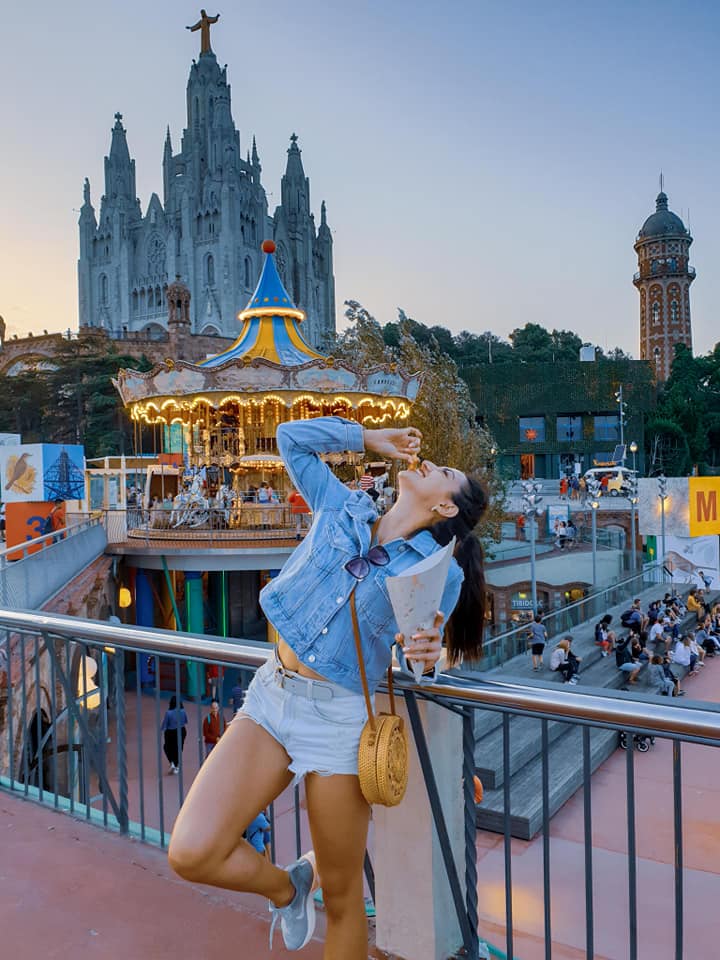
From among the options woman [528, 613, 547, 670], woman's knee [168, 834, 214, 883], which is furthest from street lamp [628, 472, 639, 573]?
woman's knee [168, 834, 214, 883]

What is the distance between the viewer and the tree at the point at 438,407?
26.3 m

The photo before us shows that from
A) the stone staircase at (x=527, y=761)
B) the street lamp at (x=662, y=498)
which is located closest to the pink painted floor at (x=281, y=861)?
the stone staircase at (x=527, y=761)

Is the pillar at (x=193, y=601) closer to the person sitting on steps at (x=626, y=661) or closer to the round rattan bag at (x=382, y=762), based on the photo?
the person sitting on steps at (x=626, y=661)

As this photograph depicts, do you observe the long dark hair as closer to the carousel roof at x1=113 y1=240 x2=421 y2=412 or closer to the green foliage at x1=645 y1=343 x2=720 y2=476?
the carousel roof at x1=113 y1=240 x2=421 y2=412

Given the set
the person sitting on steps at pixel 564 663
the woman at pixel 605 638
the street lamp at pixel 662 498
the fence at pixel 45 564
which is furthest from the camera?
the street lamp at pixel 662 498

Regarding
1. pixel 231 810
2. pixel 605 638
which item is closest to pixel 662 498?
pixel 605 638

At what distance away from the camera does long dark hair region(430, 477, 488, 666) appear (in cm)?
224

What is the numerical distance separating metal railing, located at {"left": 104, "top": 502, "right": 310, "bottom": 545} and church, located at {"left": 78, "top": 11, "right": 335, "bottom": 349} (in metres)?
56.0

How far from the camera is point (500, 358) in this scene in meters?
73.1

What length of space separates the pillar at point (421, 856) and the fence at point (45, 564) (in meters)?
5.68

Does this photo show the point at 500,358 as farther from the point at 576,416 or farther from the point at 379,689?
the point at 379,689

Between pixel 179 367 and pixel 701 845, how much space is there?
53.3ft

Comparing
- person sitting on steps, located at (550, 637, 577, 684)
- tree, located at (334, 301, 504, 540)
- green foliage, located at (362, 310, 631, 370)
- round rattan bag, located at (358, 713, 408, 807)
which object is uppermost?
green foliage, located at (362, 310, 631, 370)

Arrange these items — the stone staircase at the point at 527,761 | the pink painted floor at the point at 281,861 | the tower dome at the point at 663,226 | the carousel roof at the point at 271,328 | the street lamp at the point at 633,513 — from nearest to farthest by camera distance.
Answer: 1. the pink painted floor at the point at 281,861
2. the stone staircase at the point at 527,761
3. the carousel roof at the point at 271,328
4. the street lamp at the point at 633,513
5. the tower dome at the point at 663,226
